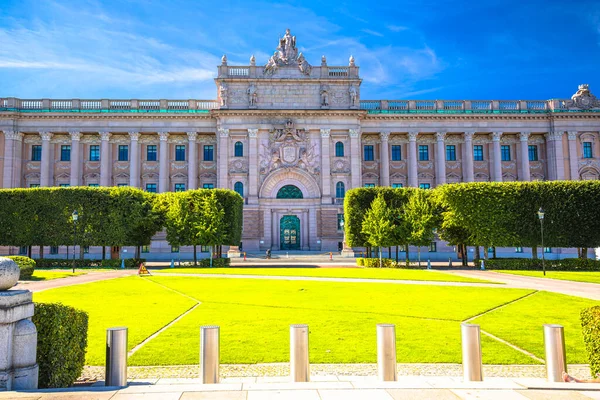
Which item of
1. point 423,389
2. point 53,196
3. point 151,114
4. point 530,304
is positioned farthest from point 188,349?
point 151,114

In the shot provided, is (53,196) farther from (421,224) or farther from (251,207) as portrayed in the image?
(421,224)

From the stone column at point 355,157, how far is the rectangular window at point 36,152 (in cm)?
4674

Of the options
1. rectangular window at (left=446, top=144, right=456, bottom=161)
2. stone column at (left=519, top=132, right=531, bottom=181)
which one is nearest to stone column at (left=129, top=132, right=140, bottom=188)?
rectangular window at (left=446, top=144, right=456, bottom=161)

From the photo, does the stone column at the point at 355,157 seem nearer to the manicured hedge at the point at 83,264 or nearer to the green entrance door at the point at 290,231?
the green entrance door at the point at 290,231

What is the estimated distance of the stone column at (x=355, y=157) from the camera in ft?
215

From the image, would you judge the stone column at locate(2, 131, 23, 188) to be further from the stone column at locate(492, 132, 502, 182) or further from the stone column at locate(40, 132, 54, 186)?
the stone column at locate(492, 132, 502, 182)

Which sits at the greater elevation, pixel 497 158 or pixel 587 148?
pixel 587 148

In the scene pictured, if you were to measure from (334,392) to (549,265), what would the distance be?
40569mm

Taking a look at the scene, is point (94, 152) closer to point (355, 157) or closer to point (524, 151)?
point (355, 157)

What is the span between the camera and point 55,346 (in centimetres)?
805

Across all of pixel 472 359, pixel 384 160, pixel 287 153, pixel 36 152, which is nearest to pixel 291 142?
pixel 287 153

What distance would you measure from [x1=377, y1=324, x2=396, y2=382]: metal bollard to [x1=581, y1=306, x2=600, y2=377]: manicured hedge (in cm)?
370

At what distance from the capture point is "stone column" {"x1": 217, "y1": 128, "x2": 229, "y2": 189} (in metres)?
64.9

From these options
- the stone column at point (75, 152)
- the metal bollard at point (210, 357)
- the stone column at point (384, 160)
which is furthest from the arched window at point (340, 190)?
the metal bollard at point (210, 357)
